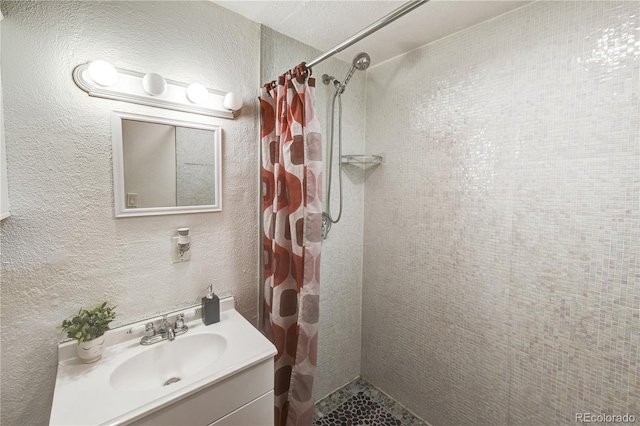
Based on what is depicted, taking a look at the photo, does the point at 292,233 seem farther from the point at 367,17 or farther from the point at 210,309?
the point at 367,17

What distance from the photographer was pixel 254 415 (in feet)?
3.63

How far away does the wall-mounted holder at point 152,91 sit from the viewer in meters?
1.05

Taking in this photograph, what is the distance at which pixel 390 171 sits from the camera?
74.7 inches

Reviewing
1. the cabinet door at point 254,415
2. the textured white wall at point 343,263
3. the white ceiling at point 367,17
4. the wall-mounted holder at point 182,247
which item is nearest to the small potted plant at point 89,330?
the wall-mounted holder at point 182,247

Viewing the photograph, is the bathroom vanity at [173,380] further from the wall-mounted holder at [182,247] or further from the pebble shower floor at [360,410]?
the pebble shower floor at [360,410]

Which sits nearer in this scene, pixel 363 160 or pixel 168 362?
pixel 168 362

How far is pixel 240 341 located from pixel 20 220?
0.95 m

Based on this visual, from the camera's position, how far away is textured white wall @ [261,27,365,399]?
190 cm

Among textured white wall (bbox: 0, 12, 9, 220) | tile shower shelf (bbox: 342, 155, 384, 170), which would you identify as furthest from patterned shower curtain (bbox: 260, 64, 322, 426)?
textured white wall (bbox: 0, 12, 9, 220)

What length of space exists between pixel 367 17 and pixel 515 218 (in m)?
1.32

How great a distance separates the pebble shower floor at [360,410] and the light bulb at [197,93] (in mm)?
2049

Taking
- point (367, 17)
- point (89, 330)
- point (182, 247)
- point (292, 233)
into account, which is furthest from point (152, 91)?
point (367, 17)

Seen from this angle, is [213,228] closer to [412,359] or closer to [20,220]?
[20,220]

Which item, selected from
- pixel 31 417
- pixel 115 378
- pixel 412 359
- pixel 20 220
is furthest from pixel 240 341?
pixel 412 359
